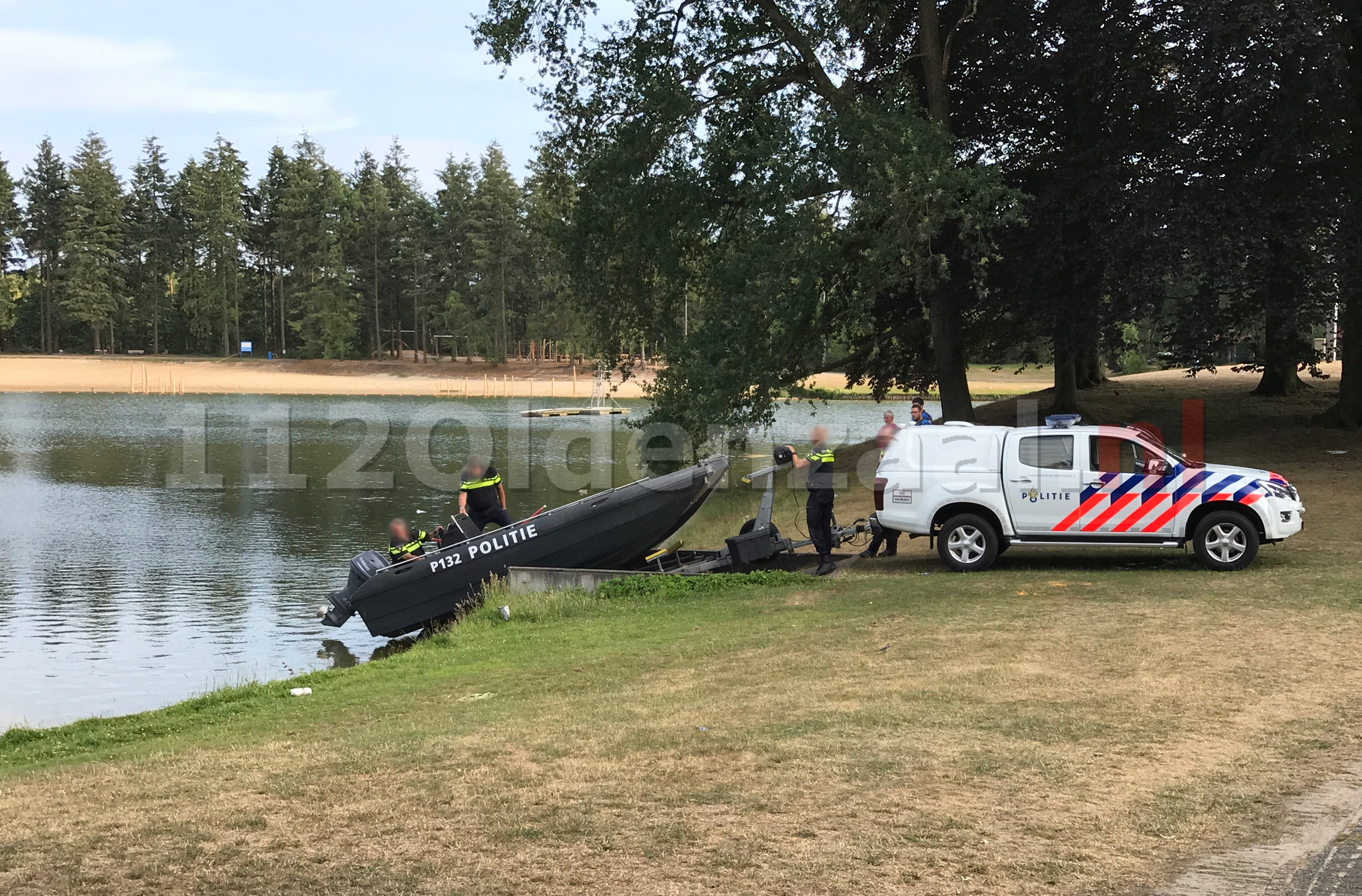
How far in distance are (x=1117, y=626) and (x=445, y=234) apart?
101 meters

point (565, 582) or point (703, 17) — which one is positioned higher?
point (703, 17)

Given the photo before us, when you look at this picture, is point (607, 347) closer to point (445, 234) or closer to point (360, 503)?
point (360, 503)

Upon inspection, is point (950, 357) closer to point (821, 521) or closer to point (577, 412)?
point (821, 521)

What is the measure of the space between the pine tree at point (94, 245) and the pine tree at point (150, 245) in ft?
7.42

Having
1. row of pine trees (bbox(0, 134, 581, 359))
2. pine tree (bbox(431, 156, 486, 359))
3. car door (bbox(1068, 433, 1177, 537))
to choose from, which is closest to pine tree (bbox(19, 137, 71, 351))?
row of pine trees (bbox(0, 134, 581, 359))

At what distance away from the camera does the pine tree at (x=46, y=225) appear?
4424 inches

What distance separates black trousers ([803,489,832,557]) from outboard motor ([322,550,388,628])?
227 inches

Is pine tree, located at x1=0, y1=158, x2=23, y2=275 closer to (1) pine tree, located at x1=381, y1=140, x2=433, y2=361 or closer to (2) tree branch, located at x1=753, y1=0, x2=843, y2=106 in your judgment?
(1) pine tree, located at x1=381, y1=140, x2=433, y2=361

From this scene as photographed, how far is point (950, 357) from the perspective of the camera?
88.1 feet

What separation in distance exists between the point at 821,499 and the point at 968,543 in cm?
192

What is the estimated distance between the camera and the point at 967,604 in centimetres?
1251

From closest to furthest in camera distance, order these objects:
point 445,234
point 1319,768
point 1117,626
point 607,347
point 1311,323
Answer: point 1319,768
point 1117,626
point 1311,323
point 607,347
point 445,234

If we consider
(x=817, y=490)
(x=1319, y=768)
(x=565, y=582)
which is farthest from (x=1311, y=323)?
(x=1319, y=768)

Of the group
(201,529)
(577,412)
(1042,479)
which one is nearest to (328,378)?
(577,412)
